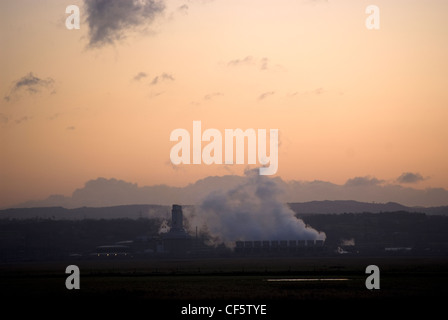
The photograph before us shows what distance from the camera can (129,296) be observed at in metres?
79.7

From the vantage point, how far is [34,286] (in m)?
97.2

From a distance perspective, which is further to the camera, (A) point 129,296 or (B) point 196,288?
(B) point 196,288
